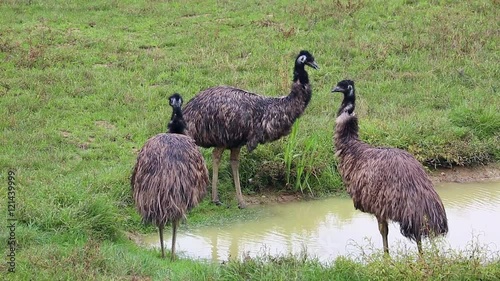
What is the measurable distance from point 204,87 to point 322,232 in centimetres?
433

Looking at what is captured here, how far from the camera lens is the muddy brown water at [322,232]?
9094 millimetres

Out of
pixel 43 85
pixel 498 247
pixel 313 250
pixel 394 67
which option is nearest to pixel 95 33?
pixel 43 85

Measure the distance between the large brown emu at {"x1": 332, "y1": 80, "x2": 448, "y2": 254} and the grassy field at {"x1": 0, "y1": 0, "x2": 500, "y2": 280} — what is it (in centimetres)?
67

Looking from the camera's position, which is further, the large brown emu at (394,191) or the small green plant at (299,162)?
the small green plant at (299,162)

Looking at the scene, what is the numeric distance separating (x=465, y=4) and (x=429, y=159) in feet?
20.8

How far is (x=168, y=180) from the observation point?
8.31 m

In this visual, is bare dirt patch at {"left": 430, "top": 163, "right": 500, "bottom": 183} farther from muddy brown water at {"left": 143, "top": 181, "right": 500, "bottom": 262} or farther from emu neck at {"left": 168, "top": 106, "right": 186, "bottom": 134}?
emu neck at {"left": 168, "top": 106, "right": 186, "bottom": 134}

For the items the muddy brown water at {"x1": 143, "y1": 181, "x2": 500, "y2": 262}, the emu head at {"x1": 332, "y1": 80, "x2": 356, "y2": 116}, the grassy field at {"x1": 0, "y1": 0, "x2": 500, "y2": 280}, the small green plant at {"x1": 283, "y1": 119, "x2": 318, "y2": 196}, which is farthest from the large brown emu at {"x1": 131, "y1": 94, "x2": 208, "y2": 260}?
the small green plant at {"x1": 283, "y1": 119, "x2": 318, "y2": 196}

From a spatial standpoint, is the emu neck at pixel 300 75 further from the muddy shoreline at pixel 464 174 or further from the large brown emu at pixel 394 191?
the large brown emu at pixel 394 191

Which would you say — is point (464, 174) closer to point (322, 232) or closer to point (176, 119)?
point (322, 232)

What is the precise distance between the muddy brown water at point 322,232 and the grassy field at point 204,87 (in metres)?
0.33

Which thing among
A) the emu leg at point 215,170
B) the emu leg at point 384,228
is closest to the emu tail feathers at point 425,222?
the emu leg at point 384,228

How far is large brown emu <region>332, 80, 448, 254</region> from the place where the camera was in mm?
8023

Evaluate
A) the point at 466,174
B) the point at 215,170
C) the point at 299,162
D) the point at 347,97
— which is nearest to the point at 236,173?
the point at 215,170
